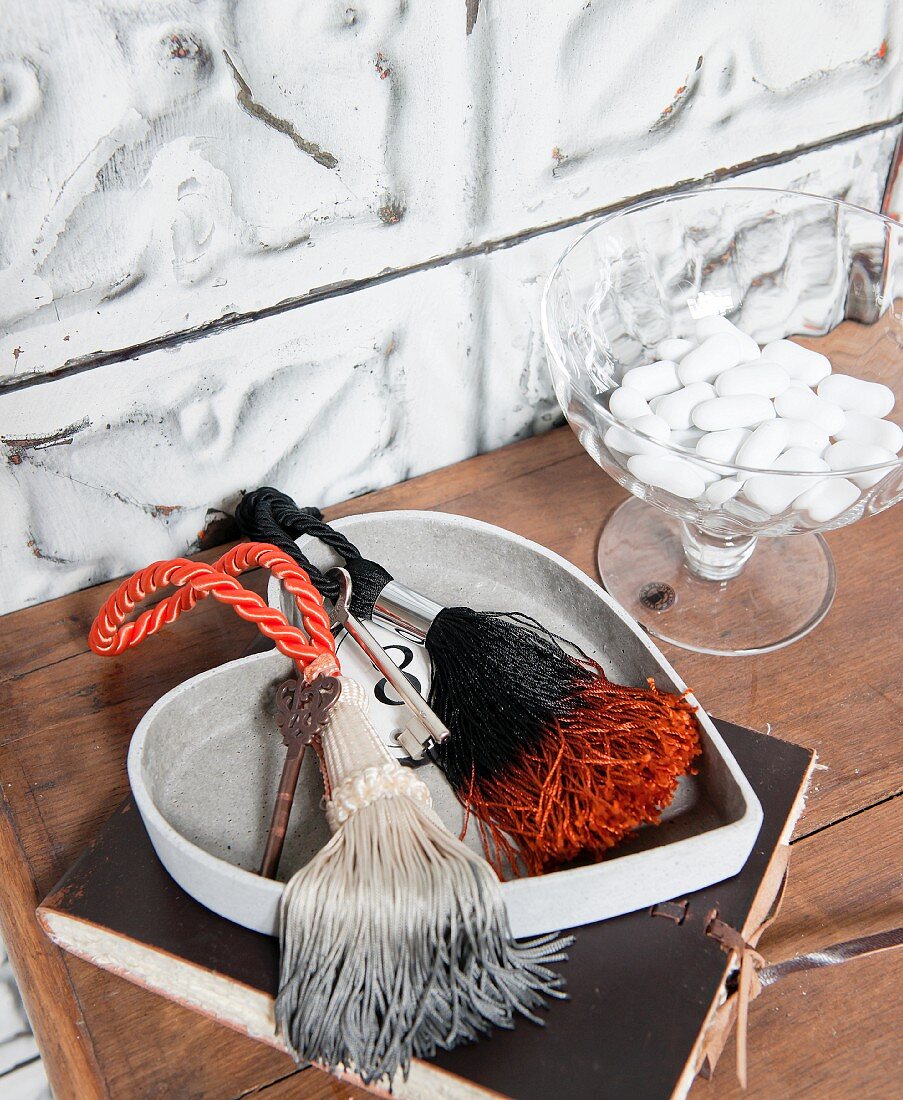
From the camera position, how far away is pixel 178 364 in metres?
0.60

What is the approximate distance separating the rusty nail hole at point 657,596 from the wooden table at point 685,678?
4cm

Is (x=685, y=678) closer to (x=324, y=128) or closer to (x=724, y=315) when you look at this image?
(x=724, y=315)

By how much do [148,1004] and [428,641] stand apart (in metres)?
0.22

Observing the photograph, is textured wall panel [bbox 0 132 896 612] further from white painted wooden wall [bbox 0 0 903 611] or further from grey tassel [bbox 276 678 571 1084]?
grey tassel [bbox 276 678 571 1084]

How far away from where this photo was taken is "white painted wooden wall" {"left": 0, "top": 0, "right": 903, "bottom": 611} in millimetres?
508

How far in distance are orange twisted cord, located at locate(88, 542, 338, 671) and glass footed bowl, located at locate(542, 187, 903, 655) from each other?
21 cm

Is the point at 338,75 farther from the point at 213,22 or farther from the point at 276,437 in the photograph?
the point at 276,437

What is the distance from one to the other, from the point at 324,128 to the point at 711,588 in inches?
14.3

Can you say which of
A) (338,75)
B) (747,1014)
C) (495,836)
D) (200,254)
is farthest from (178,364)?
(747,1014)

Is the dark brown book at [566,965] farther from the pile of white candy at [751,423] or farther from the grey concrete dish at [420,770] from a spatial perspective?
the pile of white candy at [751,423]

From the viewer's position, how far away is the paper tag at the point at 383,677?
549 mm

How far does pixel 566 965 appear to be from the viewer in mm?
448

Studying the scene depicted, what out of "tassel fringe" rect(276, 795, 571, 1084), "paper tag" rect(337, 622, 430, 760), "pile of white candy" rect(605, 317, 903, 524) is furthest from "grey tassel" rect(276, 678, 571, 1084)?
"pile of white candy" rect(605, 317, 903, 524)

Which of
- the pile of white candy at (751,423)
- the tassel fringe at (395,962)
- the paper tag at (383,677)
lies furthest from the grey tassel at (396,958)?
the pile of white candy at (751,423)
